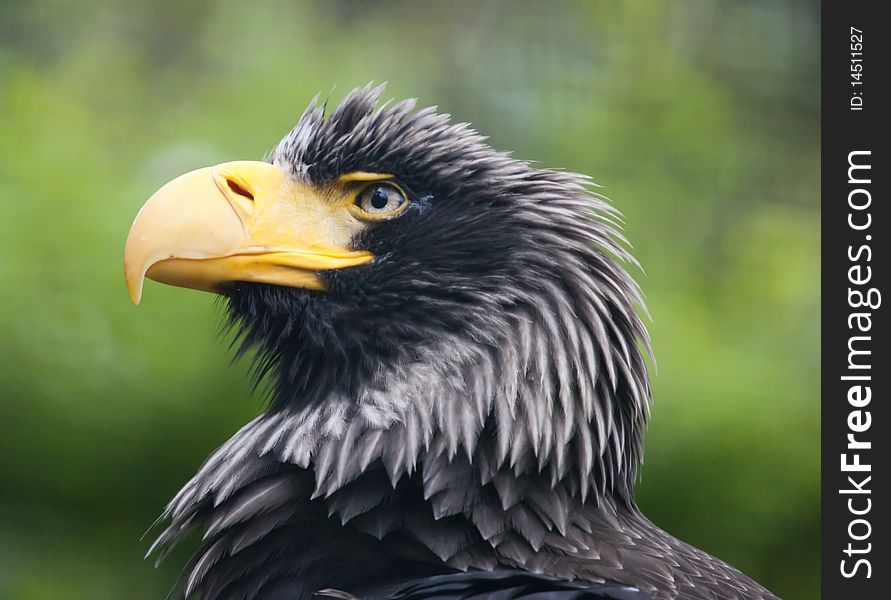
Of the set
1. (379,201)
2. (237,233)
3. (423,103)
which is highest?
(423,103)

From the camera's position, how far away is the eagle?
1.49 metres

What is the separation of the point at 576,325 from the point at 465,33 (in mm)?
2037

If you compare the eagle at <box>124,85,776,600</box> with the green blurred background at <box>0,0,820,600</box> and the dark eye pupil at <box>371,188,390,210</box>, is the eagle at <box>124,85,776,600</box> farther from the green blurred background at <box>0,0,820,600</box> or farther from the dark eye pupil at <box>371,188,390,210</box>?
the green blurred background at <box>0,0,820,600</box>

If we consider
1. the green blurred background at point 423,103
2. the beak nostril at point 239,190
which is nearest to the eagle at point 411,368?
the beak nostril at point 239,190

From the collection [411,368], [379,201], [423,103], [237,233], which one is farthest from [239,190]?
[423,103]

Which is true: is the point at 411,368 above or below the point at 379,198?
below

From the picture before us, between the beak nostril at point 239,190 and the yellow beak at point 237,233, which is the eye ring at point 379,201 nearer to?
the yellow beak at point 237,233

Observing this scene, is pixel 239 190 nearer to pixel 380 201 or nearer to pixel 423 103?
pixel 380 201

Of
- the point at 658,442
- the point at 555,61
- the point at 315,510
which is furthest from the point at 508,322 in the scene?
the point at 555,61

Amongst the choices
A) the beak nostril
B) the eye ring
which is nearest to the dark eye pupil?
the eye ring

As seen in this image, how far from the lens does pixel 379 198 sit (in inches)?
67.0

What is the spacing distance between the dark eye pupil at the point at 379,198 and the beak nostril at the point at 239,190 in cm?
19

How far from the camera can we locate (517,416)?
5.14ft

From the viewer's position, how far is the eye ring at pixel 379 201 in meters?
1.69
